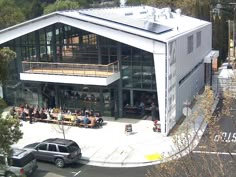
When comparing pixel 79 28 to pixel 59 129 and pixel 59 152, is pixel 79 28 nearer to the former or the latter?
pixel 59 129

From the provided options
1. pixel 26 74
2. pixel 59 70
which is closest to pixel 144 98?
pixel 59 70

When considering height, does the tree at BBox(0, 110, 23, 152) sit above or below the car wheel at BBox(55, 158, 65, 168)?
above

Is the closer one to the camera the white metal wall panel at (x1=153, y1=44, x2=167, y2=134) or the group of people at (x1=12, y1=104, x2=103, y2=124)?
the white metal wall panel at (x1=153, y1=44, x2=167, y2=134)

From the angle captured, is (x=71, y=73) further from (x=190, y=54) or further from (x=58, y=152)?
(x=190, y=54)

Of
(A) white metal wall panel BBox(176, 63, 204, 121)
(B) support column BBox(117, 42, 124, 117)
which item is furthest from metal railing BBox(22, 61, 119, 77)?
(A) white metal wall panel BBox(176, 63, 204, 121)

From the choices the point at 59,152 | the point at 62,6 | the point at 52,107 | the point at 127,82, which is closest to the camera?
the point at 59,152

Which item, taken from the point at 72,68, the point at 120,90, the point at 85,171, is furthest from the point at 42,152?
the point at 120,90

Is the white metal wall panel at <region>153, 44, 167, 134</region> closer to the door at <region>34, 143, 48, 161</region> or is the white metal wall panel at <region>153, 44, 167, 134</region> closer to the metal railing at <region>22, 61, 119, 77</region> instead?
the metal railing at <region>22, 61, 119, 77</region>
